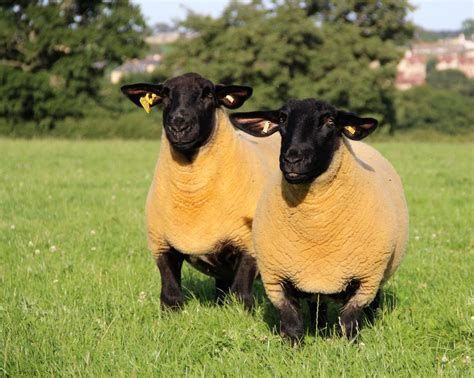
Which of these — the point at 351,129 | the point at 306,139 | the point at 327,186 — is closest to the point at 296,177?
the point at 306,139

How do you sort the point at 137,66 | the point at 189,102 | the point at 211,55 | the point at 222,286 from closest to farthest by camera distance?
1. the point at 189,102
2. the point at 222,286
3. the point at 211,55
4. the point at 137,66

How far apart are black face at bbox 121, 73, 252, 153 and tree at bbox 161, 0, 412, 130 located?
43.6 metres

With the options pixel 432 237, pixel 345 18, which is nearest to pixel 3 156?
pixel 432 237

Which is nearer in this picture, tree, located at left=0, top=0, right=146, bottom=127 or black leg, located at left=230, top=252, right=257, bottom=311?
black leg, located at left=230, top=252, right=257, bottom=311

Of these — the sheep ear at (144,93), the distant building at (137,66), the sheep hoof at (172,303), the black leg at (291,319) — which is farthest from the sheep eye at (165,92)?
the distant building at (137,66)

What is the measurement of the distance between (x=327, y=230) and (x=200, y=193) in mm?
1366

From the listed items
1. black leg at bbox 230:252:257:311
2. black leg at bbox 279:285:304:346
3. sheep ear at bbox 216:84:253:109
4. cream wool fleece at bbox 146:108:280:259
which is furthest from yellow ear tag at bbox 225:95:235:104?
black leg at bbox 279:285:304:346

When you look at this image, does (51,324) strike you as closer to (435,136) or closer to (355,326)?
(355,326)

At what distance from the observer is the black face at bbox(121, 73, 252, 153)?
5.72 m

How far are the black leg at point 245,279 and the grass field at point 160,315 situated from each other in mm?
105

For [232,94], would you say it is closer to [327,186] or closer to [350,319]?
[327,186]

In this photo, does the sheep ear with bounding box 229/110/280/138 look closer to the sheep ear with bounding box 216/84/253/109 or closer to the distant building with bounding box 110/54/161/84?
the sheep ear with bounding box 216/84/253/109

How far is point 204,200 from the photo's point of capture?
19.5ft

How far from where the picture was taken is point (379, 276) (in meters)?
4.94
